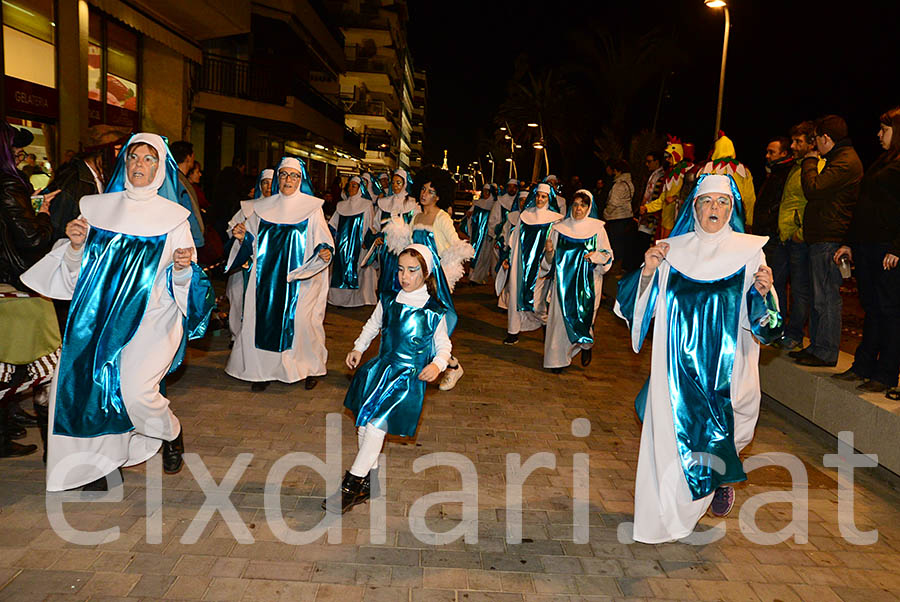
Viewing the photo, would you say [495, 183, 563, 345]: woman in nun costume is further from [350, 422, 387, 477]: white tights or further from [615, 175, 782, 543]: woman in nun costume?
[350, 422, 387, 477]: white tights

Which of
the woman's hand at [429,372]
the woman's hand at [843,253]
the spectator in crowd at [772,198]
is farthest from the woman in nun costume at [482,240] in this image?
the woman's hand at [429,372]

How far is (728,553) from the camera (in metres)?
4.62

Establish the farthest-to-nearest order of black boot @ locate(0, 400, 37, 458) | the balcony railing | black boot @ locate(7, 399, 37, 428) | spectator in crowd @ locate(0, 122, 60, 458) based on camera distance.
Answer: the balcony railing, black boot @ locate(7, 399, 37, 428), black boot @ locate(0, 400, 37, 458), spectator in crowd @ locate(0, 122, 60, 458)

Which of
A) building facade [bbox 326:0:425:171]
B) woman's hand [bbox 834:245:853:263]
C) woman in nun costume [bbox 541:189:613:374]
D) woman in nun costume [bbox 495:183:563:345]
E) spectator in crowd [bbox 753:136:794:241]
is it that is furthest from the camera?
building facade [bbox 326:0:425:171]

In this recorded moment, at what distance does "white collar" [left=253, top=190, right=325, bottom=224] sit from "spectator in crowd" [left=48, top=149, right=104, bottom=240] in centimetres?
181

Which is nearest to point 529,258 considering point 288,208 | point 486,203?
point 288,208

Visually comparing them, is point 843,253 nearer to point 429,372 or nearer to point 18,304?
point 429,372

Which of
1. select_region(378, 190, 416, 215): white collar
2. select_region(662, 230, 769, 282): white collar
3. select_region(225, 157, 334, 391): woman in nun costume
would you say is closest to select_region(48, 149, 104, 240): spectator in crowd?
select_region(225, 157, 334, 391): woman in nun costume

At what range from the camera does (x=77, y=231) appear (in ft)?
15.6

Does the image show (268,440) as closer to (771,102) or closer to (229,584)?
(229,584)

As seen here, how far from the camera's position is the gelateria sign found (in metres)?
11.9

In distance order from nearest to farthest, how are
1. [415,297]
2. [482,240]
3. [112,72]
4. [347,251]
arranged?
[415,297], [347,251], [112,72], [482,240]

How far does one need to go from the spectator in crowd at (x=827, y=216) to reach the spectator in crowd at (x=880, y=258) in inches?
14.6

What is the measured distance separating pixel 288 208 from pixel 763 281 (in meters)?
4.73
